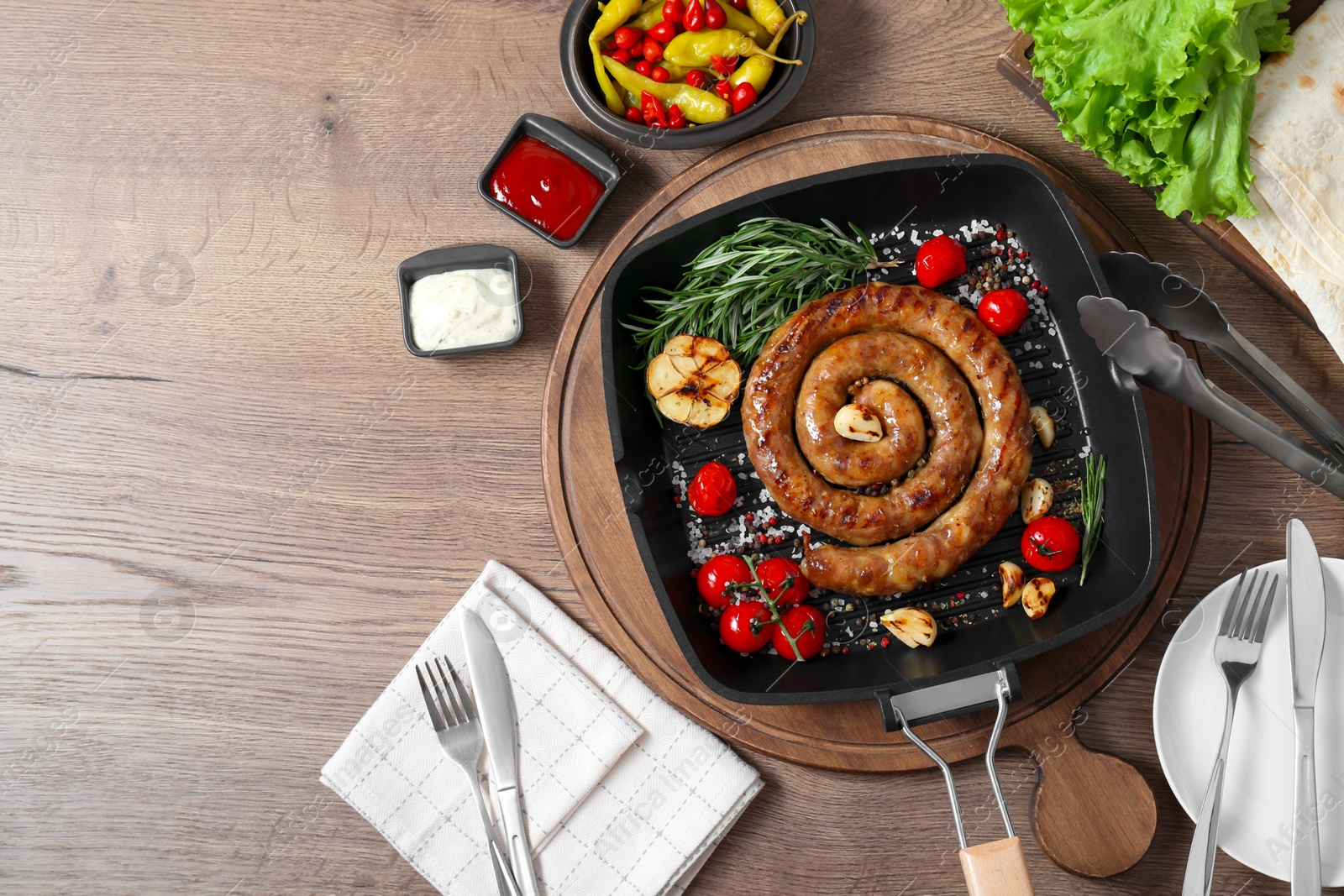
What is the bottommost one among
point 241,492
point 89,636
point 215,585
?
point 89,636

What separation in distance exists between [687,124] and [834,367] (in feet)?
3.22

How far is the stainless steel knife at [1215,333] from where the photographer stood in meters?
2.58

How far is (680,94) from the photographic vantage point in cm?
277

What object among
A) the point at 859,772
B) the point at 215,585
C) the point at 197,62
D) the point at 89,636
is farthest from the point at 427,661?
the point at 197,62

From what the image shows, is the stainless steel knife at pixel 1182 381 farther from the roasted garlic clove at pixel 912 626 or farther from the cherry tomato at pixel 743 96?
the cherry tomato at pixel 743 96

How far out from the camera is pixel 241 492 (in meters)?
2.97

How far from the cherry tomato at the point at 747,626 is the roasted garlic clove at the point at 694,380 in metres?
0.61

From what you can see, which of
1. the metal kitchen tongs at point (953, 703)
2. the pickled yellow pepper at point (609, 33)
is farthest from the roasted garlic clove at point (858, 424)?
the pickled yellow pepper at point (609, 33)

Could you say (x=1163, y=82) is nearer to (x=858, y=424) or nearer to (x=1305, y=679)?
(x=858, y=424)

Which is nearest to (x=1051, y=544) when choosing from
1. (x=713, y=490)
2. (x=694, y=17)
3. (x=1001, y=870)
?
(x=1001, y=870)

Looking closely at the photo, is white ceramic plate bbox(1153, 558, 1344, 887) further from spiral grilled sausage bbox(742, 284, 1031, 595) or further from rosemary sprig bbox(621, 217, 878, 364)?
rosemary sprig bbox(621, 217, 878, 364)

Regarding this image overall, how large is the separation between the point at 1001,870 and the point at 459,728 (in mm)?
1649

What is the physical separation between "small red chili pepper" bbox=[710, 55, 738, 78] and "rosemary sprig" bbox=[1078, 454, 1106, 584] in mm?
1750

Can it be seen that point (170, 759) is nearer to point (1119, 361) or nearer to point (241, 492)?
point (241, 492)
